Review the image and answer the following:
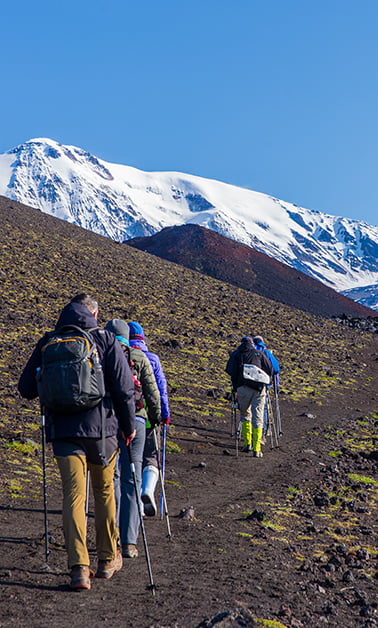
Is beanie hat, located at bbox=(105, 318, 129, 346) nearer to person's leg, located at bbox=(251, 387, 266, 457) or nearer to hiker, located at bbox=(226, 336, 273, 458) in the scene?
hiker, located at bbox=(226, 336, 273, 458)

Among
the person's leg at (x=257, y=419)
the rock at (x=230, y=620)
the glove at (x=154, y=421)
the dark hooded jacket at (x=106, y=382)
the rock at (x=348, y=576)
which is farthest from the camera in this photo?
the person's leg at (x=257, y=419)

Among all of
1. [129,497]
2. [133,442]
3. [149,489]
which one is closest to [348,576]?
[129,497]

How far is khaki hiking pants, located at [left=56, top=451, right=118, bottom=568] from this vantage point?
547 centimetres

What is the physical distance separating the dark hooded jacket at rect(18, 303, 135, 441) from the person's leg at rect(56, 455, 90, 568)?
0.28m

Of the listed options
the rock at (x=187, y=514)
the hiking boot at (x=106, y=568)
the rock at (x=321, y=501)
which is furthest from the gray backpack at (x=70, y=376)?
the rock at (x=321, y=501)

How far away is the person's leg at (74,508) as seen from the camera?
542 cm

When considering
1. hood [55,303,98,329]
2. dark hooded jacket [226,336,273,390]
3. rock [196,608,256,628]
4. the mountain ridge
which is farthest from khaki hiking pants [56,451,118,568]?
the mountain ridge

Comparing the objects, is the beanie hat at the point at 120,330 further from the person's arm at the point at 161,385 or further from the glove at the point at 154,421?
the glove at the point at 154,421

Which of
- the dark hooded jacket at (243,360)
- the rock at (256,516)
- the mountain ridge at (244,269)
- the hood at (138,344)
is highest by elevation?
the mountain ridge at (244,269)

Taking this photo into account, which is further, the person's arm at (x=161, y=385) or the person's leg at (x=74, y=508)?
the person's arm at (x=161, y=385)

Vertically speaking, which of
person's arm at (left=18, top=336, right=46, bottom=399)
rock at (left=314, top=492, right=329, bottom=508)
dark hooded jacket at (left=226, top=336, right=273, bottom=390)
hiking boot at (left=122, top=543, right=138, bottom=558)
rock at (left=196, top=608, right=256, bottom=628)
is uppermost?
person's arm at (left=18, top=336, right=46, bottom=399)

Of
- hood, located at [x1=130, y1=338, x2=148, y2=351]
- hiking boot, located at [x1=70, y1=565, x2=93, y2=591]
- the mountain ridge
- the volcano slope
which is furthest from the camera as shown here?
the mountain ridge

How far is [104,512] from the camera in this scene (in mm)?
5809

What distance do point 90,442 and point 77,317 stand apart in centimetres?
109
